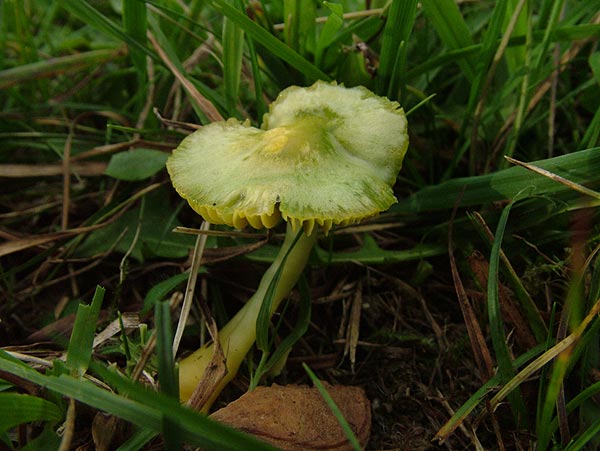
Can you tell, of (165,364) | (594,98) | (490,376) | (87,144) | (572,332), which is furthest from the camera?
(87,144)

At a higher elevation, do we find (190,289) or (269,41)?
(269,41)

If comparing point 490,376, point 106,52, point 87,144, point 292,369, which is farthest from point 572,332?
point 106,52

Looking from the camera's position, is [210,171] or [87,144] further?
[87,144]

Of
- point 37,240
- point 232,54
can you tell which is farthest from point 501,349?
point 37,240

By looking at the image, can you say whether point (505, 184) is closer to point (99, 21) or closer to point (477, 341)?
point (477, 341)

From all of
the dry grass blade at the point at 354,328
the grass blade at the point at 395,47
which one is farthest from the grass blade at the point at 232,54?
the dry grass blade at the point at 354,328

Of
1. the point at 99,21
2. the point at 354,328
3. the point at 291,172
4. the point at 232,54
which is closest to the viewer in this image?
the point at 291,172

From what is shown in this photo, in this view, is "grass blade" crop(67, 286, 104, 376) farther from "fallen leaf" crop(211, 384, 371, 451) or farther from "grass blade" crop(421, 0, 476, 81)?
"grass blade" crop(421, 0, 476, 81)

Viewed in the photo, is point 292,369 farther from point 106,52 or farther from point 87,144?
point 106,52
